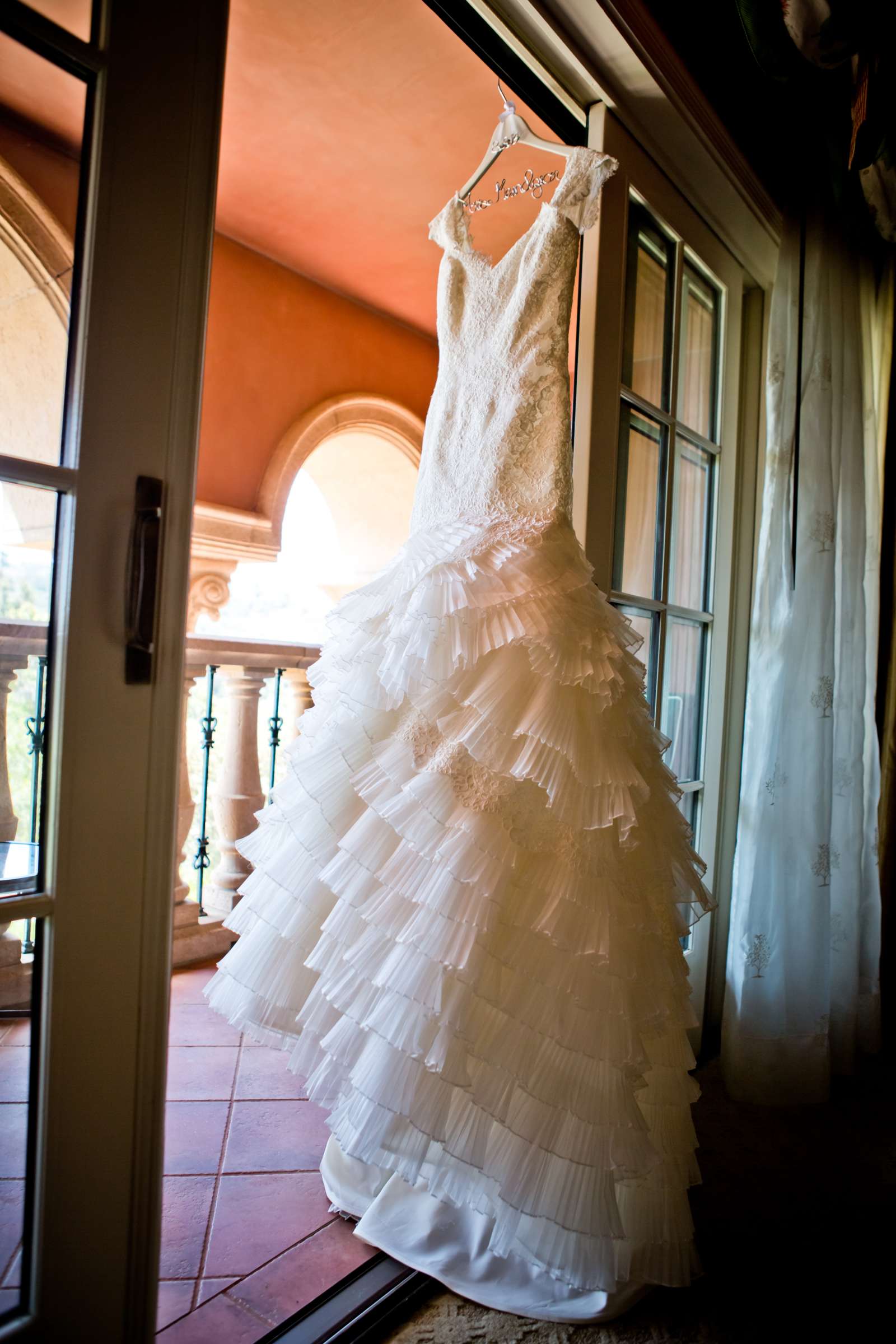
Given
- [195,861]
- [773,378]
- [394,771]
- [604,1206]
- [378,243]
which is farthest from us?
[378,243]

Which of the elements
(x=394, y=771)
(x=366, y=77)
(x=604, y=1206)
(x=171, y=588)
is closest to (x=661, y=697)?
(x=394, y=771)

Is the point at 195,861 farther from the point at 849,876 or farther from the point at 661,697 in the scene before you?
the point at 849,876

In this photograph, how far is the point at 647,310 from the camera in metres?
1.91

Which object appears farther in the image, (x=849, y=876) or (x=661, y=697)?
(x=849, y=876)

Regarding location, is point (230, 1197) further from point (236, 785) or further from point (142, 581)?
point (236, 785)

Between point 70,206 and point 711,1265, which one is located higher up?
point 70,206

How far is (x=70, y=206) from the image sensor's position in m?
0.83

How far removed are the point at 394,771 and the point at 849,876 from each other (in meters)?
1.66

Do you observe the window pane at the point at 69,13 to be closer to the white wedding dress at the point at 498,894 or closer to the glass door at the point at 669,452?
the white wedding dress at the point at 498,894

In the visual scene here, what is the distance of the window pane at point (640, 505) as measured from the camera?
71.3 inches

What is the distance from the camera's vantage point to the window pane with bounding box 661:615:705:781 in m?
2.06

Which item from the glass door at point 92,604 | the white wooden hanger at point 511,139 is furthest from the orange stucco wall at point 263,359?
the glass door at point 92,604

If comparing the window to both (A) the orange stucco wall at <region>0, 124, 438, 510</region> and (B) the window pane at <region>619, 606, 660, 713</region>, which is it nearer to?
(B) the window pane at <region>619, 606, 660, 713</region>

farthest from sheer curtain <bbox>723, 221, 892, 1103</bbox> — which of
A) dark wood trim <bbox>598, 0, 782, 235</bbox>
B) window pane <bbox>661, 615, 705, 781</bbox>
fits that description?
dark wood trim <bbox>598, 0, 782, 235</bbox>
